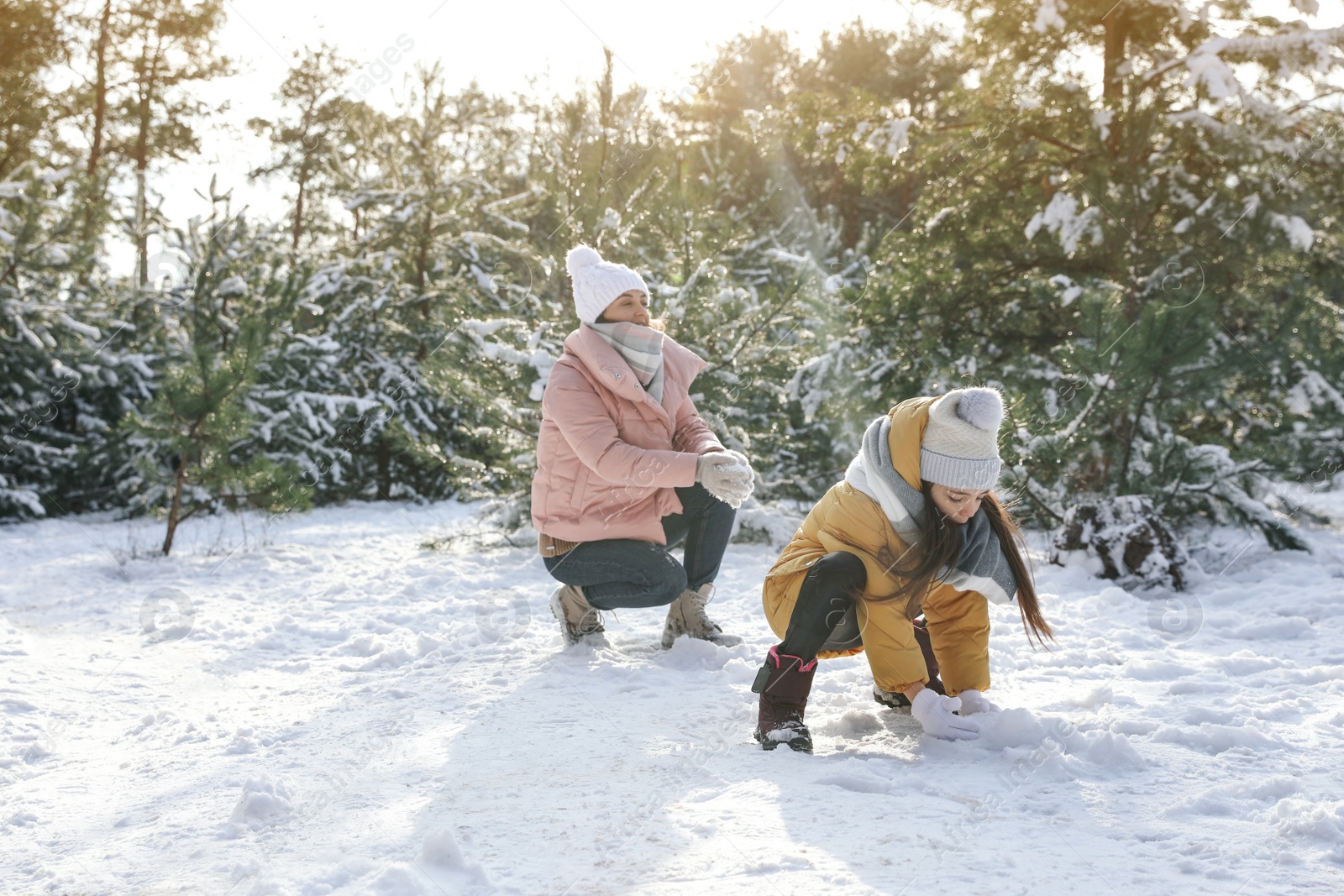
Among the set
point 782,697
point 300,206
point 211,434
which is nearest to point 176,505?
point 211,434

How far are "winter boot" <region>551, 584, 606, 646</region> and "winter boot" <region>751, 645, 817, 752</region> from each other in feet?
3.74

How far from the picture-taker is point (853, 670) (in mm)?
3211

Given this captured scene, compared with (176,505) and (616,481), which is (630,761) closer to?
(616,481)

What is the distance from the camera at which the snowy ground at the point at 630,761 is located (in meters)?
1.75

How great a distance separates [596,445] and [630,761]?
1093mm

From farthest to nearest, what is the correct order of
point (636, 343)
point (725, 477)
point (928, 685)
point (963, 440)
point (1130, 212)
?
point (1130, 212), point (636, 343), point (725, 477), point (928, 685), point (963, 440)

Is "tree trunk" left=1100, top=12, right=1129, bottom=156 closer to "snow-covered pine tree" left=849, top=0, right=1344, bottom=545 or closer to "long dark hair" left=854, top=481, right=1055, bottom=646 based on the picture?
"snow-covered pine tree" left=849, top=0, right=1344, bottom=545

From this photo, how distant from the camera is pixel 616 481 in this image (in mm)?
3117

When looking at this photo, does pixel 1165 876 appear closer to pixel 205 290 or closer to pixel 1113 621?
pixel 1113 621

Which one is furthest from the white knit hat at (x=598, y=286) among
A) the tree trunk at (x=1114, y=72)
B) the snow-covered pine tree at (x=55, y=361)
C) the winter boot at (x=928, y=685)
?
the snow-covered pine tree at (x=55, y=361)

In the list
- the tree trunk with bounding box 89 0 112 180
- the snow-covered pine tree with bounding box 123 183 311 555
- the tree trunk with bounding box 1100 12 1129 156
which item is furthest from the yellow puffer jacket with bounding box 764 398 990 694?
the tree trunk with bounding box 89 0 112 180

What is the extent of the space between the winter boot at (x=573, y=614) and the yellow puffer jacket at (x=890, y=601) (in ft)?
3.28

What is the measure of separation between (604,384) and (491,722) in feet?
3.89

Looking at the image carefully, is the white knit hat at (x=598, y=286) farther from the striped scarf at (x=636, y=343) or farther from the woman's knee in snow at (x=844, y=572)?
the woman's knee in snow at (x=844, y=572)
